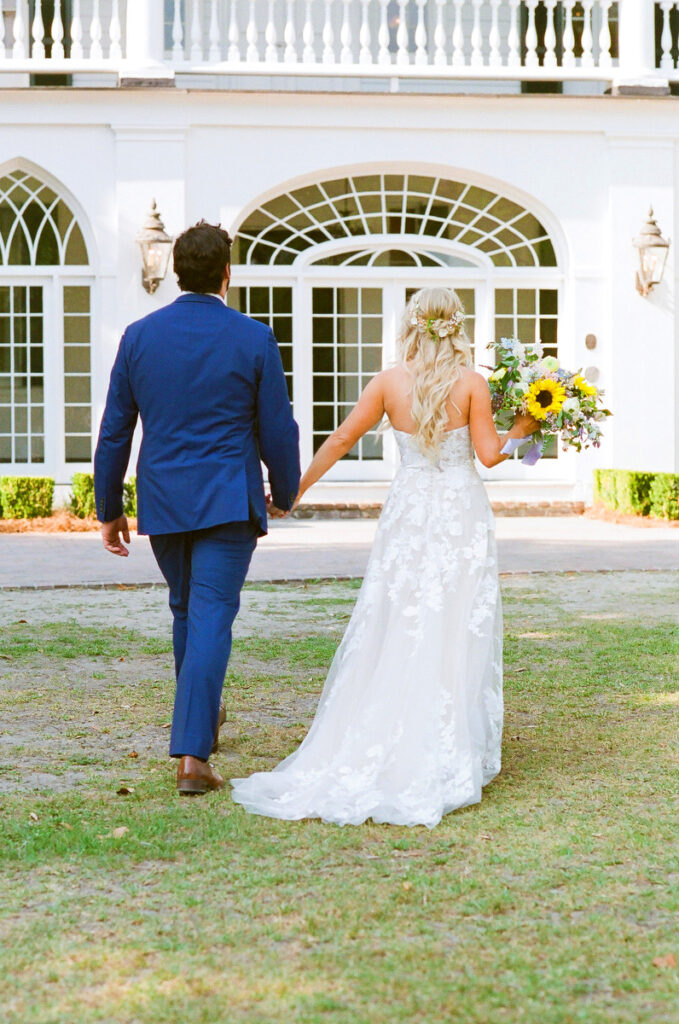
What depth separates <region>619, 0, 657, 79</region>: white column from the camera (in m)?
15.0

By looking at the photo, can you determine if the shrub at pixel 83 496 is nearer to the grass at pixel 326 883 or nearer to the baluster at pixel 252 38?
the baluster at pixel 252 38

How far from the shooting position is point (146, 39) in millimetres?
14469

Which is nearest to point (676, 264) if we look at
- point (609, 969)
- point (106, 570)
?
point (106, 570)

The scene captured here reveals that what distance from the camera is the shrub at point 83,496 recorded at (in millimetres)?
14039

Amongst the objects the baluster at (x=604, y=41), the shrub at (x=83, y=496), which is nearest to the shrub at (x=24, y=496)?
the shrub at (x=83, y=496)

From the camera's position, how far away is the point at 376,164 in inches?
593

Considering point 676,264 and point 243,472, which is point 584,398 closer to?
point 243,472

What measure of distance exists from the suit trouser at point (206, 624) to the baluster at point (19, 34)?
11777 mm

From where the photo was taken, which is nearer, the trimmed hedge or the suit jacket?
the suit jacket

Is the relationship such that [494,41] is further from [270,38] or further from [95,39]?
[95,39]

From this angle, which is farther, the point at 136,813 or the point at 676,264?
the point at 676,264

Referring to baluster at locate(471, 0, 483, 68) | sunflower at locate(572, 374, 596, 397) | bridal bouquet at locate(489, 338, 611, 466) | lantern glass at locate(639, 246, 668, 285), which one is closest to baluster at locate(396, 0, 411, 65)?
baluster at locate(471, 0, 483, 68)

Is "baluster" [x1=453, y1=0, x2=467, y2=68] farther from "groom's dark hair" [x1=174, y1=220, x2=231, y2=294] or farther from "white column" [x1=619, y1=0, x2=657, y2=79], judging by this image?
"groom's dark hair" [x1=174, y1=220, x2=231, y2=294]

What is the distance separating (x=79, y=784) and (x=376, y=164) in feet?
38.2
